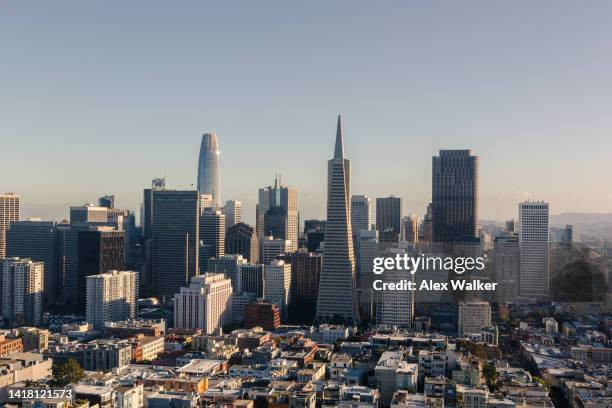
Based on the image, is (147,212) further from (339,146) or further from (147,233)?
(339,146)

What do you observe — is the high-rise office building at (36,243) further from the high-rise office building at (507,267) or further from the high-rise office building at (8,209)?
the high-rise office building at (507,267)

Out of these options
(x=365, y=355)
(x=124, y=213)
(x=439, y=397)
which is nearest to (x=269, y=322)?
(x=365, y=355)

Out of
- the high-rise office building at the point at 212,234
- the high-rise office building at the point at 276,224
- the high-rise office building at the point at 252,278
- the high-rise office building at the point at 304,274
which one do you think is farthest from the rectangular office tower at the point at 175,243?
the high-rise office building at the point at 276,224

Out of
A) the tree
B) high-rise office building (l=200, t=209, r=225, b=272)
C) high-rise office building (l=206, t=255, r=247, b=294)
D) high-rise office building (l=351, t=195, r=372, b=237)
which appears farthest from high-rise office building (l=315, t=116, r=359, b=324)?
high-rise office building (l=351, t=195, r=372, b=237)

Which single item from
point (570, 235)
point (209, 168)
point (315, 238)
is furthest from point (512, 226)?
point (209, 168)

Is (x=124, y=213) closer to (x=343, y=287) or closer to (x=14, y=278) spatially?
(x=14, y=278)
